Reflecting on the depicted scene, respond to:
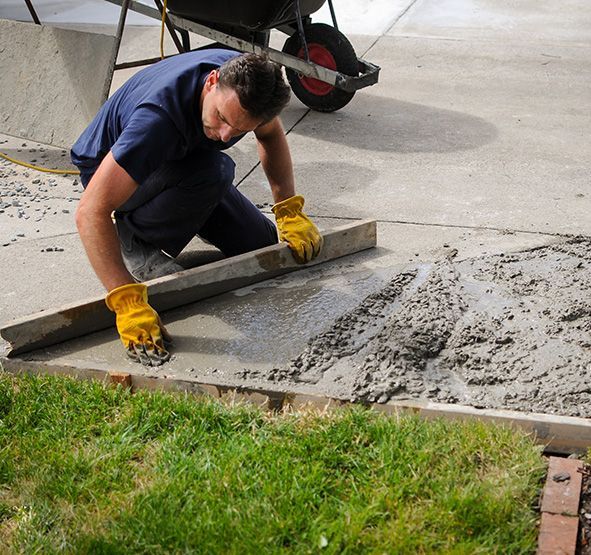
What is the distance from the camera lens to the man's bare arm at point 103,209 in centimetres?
345

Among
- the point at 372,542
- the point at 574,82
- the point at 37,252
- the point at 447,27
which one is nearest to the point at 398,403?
the point at 372,542

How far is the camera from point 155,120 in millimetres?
3543

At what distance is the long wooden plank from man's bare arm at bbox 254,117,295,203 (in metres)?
0.30

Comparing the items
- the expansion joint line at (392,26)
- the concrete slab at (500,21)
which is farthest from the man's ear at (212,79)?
the concrete slab at (500,21)

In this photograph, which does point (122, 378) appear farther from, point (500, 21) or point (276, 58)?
point (500, 21)

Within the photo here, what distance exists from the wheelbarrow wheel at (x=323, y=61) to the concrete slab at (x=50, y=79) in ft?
4.65

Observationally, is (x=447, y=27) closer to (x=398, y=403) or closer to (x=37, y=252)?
(x=37, y=252)

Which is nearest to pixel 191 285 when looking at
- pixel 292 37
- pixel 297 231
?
pixel 297 231

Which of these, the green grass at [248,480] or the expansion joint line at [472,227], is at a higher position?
the green grass at [248,480]

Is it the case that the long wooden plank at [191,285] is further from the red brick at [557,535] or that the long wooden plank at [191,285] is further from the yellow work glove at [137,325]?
the red brick at [557,535]

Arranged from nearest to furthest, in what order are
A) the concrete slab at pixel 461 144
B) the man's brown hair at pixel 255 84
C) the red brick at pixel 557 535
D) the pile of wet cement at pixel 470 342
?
the red brick at pixel 557 535 → the pile of wet cement at pixel 470 342 → the man's brown hair at pixel 255 84 → the concrete slab at pixel 461 144

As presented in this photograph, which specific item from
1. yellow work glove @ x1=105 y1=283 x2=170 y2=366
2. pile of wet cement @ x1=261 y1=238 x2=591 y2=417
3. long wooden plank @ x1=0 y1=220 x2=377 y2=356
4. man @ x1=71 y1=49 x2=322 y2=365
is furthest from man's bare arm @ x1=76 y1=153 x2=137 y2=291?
pile of wet cement @ x1=261 y1=238 x2=591 y2=417

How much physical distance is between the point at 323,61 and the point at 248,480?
4.13m

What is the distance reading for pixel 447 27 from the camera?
8.92 metres
